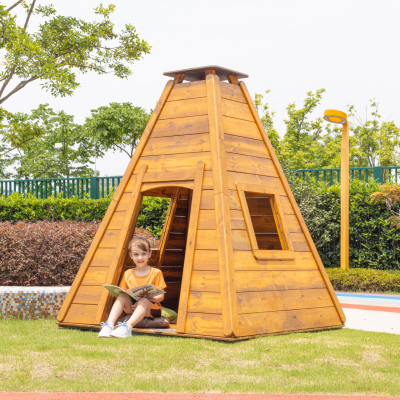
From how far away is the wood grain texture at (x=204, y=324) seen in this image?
521 centimetres

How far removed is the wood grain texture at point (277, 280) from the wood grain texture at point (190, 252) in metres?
0.50

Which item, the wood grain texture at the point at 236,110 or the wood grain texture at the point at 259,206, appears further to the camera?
the wood grain texture at the point at 259,206

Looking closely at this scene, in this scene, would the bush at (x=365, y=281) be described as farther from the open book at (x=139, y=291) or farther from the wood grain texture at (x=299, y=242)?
the open book at (x=139, y=291)

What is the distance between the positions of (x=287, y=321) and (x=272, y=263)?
63 cm

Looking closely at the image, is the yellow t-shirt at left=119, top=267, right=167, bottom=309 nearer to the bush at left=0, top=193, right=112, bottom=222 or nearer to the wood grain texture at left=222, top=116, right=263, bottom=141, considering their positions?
the wood grain texture at left=222, top=116, right=263, bottom=141

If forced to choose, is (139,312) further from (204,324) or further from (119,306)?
(204,324)

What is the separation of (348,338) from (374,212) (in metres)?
7.22

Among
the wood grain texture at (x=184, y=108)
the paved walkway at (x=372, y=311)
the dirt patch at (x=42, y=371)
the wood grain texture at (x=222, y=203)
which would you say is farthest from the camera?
the paved walkway at (x=372, y=311)

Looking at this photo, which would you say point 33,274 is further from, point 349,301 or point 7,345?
point 349,301

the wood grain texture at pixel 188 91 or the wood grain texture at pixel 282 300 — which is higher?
the wood grain texture at pixel 188 91

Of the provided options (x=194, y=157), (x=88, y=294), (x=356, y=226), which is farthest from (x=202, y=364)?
(x=356, y=226)

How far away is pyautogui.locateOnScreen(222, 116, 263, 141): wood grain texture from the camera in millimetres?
6125

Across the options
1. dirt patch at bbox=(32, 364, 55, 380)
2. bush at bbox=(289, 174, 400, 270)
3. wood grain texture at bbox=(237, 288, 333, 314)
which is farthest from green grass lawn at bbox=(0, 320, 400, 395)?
bush at bbox=(289, 174, 400, 270)

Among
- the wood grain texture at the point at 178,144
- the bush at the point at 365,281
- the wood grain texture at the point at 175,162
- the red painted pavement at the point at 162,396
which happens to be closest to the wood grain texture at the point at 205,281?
the wood grain texture at the point at 175,162
